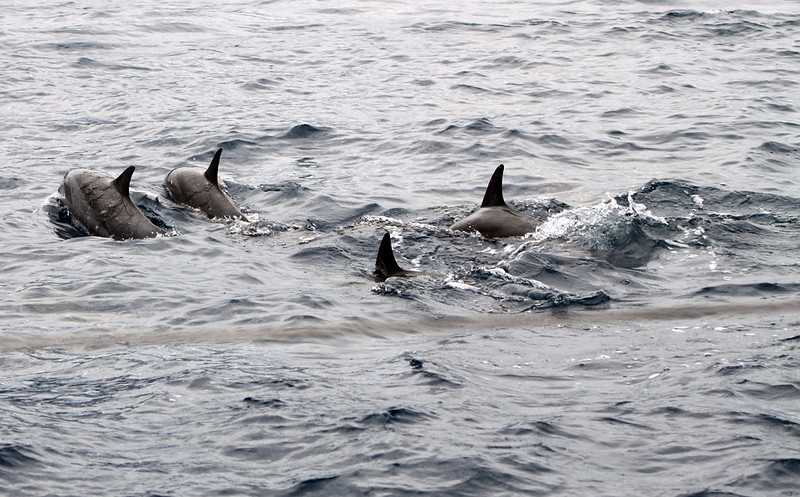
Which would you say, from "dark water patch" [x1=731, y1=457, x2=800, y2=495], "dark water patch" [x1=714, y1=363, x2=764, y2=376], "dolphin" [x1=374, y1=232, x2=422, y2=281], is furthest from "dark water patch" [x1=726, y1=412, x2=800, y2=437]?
"dolphin" [x1=374, y1=232, x2=422, y2=281]

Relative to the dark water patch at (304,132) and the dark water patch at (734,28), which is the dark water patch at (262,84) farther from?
the dark water patch at (734,28)

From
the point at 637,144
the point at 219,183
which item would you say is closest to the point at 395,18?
the point at 637,144

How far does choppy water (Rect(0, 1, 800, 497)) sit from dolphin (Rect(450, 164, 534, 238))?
23cm

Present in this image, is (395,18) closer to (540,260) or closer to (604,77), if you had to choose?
(604,77)

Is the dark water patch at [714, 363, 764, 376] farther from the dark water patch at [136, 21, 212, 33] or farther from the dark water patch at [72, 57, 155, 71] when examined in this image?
the dark water patch at [136, 21, 212, 33]

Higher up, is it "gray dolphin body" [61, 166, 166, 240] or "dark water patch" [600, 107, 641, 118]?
"gray dolphin body" [61, 166, 166, 240]

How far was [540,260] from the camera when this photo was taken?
13.8m

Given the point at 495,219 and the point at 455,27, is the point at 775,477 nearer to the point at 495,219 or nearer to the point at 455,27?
the point at 495,219

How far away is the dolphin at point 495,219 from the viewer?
14.8 m

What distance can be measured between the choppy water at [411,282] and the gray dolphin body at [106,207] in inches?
12.8

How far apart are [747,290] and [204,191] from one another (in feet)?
24.5

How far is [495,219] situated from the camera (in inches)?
591

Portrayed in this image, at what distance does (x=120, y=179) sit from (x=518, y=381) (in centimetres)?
726

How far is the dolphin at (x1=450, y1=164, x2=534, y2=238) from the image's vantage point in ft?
48.6
